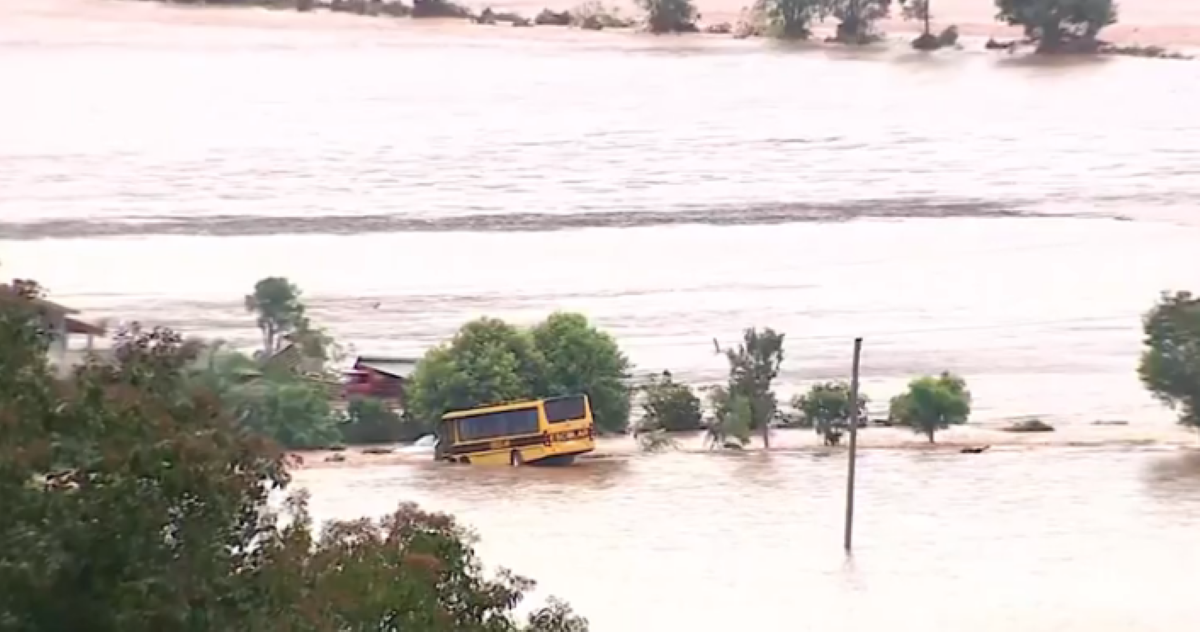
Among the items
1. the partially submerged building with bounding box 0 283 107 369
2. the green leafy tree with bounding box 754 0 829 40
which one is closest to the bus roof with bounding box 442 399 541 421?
the partially submerged building with bounding box 0 283 107 369

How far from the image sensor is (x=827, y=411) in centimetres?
693

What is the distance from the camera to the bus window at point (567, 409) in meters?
6.63

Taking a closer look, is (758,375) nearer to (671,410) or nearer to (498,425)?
(671,410)

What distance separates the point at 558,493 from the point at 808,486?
0.57 meters

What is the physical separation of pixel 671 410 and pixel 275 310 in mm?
1283

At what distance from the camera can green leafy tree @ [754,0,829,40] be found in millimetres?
14984

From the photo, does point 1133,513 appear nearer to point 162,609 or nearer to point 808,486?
point 808,486

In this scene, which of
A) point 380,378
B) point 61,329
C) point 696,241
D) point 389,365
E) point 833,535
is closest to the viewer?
point 61,329

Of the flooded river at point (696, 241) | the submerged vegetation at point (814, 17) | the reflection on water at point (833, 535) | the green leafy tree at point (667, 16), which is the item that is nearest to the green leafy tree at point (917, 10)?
the submerged vegetation at point (814, 17)

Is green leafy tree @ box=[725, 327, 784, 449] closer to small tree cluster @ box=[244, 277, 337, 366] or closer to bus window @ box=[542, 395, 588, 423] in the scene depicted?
bus window @ box=[542, 395, 588, 423]

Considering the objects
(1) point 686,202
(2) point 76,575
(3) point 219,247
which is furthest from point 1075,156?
(2) point 76,575

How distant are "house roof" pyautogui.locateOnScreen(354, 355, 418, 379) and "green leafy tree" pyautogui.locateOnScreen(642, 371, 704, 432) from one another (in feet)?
2.04

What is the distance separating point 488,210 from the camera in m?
10.3

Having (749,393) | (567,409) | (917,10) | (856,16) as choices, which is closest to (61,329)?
(567,409)
